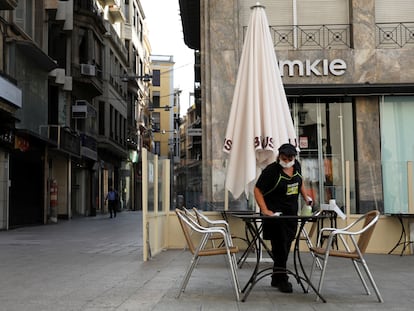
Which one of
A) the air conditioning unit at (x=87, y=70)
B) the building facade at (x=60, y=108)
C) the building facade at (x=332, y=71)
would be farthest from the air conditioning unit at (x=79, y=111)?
the building facade at (x=332, y=71)

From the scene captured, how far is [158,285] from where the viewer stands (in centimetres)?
703

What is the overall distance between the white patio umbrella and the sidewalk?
5.34 feet

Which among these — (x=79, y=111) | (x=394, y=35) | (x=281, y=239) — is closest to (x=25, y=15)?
(x=79, y=111)

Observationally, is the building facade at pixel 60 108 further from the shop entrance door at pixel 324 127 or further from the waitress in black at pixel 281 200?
Answer: the waitress in black at pixel 281 200

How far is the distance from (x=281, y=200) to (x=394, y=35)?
9.58 m

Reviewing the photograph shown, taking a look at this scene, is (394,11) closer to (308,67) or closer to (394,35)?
(394,35)

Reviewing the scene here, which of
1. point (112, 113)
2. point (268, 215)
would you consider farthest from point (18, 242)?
point (112, 113)

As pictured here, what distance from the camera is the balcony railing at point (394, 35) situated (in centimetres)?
1441

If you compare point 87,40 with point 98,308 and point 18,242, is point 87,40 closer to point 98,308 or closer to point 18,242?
point 18,242

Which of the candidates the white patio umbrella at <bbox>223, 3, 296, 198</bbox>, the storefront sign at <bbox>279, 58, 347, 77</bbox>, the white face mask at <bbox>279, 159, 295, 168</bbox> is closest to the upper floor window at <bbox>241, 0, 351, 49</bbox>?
the storefront sign at <bbox>279, 58, 347, 77</bbox>

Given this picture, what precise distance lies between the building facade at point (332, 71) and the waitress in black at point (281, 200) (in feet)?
22.4

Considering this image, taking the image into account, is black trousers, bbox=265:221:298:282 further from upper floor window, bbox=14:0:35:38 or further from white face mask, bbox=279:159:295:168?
upper floor window, bbox=14:0:35:38

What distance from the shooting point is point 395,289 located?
679cm

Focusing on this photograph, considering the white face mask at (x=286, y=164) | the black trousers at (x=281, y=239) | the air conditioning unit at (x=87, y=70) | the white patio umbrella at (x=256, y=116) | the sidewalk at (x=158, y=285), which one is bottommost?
the sidewalk at (x=158, y=285)
